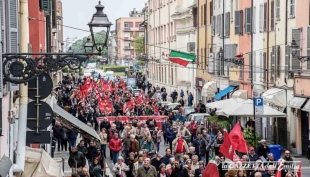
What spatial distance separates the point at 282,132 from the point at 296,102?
3427mm

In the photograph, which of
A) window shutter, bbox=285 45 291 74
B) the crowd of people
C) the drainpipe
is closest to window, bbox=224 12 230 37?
the crowd of people

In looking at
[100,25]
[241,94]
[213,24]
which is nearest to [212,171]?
[100,25]

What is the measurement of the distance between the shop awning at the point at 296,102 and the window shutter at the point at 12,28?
23514 mm

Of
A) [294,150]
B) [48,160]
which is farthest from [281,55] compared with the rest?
[48,160]

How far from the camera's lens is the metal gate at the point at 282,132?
133 feet

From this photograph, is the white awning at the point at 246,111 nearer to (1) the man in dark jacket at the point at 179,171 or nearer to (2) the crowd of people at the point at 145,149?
(2) the crowd of people at the point at 145,149

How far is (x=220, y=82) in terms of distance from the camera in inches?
2313

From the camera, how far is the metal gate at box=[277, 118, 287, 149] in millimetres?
40547

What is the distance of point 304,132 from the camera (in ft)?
124

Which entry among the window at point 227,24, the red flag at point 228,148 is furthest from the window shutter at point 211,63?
the red flag at point 228,148

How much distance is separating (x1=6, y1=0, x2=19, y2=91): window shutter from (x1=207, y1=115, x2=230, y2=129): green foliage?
25.0 metres

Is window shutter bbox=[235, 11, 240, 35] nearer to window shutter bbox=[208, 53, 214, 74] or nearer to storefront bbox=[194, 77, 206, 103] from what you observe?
window shutter bbox=[208, 53, 214, 74]

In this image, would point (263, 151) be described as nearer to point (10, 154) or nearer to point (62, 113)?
point (62, 113)

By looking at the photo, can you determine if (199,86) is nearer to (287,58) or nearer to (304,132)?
(287,58)
